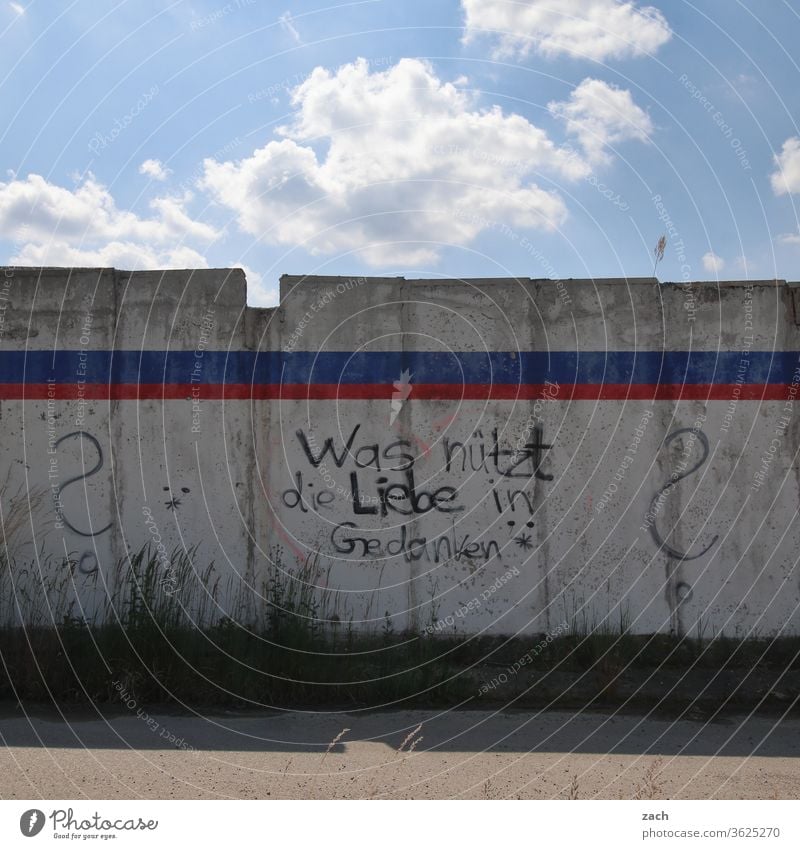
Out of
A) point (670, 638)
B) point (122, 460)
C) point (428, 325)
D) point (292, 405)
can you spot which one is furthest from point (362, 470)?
point (670, 638)

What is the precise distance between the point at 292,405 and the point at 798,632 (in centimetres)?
399

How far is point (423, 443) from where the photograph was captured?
677 cm

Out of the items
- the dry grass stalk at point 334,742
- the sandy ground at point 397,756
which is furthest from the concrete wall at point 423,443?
the dry grass stalk at point 334,742

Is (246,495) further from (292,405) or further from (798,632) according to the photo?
(798,632)

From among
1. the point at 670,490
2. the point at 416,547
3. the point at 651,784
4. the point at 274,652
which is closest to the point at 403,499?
the point at 416,547

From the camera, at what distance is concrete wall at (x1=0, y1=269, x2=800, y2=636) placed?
667cm

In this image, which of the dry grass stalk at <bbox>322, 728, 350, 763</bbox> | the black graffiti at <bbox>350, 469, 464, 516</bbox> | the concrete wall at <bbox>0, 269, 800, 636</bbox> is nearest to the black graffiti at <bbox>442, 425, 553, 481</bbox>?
the concrete wall at <bbox>0, 269, 800, 636</bbox>

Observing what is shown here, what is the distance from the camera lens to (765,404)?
22.2ft

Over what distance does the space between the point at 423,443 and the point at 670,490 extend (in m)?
1.84

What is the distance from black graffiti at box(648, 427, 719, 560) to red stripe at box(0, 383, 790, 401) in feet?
0.87

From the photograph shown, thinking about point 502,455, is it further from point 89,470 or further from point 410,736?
point 89,470

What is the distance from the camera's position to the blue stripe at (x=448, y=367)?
6.77m

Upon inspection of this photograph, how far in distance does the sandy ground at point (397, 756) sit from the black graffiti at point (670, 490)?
1.54 m

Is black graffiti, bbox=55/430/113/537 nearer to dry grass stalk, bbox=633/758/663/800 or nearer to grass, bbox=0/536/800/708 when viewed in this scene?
grass, bbox=0/536/800/708
